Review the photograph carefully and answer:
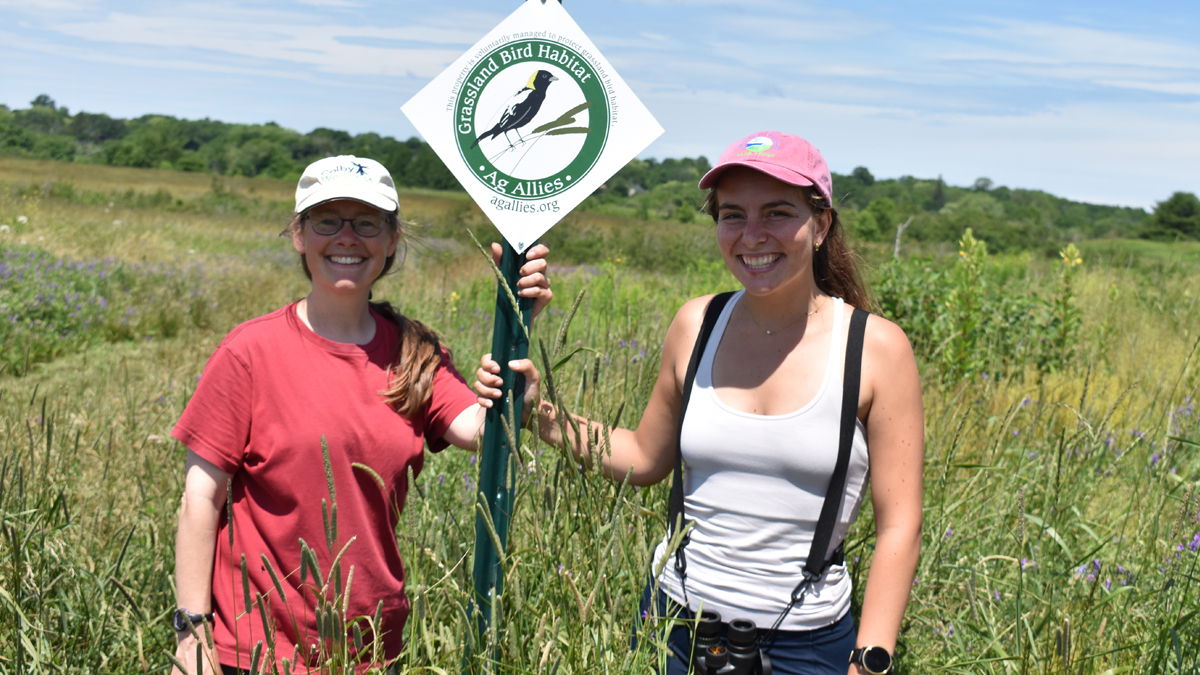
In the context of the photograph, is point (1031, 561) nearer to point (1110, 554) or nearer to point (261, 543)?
point (1110, 554)

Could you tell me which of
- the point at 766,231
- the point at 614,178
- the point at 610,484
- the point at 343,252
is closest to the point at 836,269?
the point at 766,231

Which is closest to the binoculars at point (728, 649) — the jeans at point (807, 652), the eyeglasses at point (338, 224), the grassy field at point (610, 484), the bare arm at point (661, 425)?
the jeans at point (807, 652)

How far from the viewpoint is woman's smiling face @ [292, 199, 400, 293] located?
169cm

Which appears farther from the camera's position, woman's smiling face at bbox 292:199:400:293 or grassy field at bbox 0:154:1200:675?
woman's smiling face at bbox 292:199:400:293

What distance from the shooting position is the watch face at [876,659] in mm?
1437

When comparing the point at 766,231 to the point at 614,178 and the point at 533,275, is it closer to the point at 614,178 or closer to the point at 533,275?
the point at 533,275

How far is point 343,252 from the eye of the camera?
1699 mm

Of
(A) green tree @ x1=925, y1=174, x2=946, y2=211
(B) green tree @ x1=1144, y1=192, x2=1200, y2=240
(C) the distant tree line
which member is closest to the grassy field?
(C) the distant tree line

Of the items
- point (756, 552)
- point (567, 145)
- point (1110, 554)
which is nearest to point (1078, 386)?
point (1110, 554)

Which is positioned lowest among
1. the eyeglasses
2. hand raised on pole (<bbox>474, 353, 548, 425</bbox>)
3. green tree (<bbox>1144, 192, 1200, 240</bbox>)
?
hand raised on pole (<bbox>474, 353, 548, 425</bbox>)

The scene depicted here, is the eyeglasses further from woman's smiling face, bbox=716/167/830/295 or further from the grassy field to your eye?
woman's smiling face, bbox=716/167/830/295

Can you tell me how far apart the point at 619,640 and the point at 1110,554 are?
1979 mm

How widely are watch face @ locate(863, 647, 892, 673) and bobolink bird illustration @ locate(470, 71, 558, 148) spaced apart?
116 centimetres

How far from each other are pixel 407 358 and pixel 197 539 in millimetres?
539
